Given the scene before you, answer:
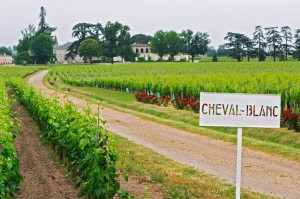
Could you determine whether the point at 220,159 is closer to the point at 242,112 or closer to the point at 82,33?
the point at 242,112

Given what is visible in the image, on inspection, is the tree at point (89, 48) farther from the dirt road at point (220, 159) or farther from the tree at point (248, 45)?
the dirt road at point (220, 159)

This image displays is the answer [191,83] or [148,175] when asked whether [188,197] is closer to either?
[148,175]

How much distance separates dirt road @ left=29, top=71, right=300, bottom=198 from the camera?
11.2 m

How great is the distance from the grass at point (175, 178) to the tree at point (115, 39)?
12404cm

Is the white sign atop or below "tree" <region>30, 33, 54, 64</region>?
below

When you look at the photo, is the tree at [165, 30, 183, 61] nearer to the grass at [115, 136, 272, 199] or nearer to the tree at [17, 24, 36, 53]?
the tree at [17, 24, 36, 53]

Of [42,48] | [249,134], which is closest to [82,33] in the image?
[42,48]

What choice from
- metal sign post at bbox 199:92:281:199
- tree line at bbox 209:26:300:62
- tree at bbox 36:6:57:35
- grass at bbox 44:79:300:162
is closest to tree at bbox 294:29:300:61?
tree line at bbox 209:26:300:62

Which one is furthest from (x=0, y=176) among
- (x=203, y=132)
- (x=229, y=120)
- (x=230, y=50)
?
(x=230, y=50)

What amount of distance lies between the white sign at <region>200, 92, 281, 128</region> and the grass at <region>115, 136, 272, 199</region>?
184cm

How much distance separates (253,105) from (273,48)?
136 meters

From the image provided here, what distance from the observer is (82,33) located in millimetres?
151000

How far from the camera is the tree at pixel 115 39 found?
453 feet

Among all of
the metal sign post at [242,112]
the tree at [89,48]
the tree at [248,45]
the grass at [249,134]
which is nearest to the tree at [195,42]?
the tree at [248,45]
